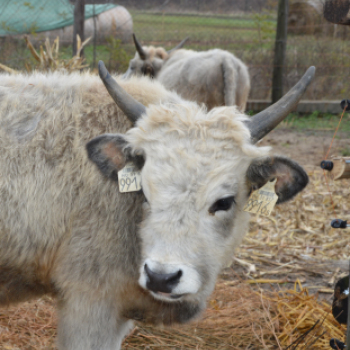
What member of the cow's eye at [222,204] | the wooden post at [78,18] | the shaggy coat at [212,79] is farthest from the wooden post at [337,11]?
the wooden post at [78,18]

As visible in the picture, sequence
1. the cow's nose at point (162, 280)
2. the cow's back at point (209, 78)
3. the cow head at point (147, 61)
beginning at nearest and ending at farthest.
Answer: the cow's nose at point (162, 280) → the cow's back at point (209, 78) → the cow head at point (147, 61)

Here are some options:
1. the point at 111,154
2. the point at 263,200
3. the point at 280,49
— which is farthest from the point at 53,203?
the point at 280,49

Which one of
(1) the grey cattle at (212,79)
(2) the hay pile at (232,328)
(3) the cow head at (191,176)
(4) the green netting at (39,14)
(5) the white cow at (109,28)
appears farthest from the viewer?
(5) the white cow at (109,28)

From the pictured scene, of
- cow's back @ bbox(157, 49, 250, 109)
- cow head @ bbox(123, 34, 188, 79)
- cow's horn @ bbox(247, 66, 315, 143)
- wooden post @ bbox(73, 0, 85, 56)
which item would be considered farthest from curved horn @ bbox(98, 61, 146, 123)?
cow head @ bbox(123, 34, 188, 79)

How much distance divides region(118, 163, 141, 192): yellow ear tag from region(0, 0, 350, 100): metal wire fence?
7932 mm

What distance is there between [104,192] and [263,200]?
0.95 metres

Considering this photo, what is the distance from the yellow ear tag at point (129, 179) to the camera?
2599mm

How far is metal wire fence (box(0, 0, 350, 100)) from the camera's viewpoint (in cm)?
1065

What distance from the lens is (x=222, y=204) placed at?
2.46 metres

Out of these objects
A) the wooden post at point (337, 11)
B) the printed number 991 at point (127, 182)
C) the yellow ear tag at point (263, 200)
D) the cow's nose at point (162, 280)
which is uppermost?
the wooden post at point (337, 11)

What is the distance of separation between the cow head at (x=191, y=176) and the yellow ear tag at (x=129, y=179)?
2.8 inches

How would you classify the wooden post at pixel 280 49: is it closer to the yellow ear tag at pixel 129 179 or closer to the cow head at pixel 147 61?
the cow head at pixel 147 61

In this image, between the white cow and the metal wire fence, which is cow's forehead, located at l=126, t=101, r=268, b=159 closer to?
the metal wire fence

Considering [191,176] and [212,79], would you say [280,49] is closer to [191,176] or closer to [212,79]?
[212,79]
